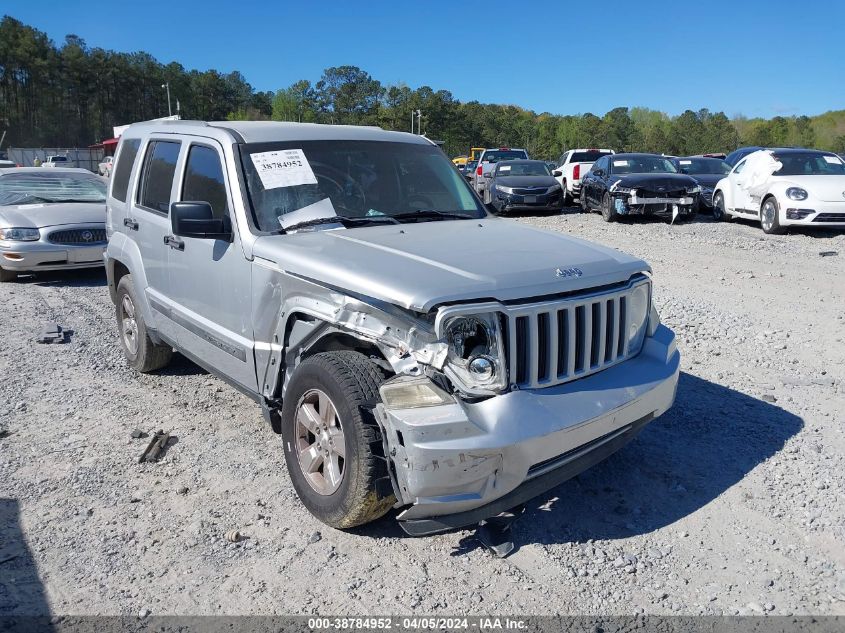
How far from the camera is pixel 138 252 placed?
5191mm

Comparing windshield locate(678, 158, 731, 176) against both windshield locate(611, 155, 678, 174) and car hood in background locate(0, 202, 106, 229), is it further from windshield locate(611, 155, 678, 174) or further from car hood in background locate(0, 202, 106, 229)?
car hood in background locate(0, 202, 106, 229)

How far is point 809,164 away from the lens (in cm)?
1295

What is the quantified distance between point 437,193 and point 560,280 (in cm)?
177

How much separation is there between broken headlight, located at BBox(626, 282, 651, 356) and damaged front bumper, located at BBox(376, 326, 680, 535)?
504 mm

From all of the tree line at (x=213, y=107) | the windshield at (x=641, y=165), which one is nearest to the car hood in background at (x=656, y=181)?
the windshield at (x=641, y=165)

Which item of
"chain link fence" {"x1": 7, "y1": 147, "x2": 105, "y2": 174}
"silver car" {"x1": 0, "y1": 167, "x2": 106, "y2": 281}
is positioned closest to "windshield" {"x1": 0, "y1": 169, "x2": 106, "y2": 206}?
"silver car" {"x1": 0, "y1": 167, "x2": 106, "y2": 281}

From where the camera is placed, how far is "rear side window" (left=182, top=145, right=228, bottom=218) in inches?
161

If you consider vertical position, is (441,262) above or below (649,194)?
below

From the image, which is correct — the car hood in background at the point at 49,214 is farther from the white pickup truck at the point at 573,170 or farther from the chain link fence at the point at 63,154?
the chain link fence at the point at 63,154

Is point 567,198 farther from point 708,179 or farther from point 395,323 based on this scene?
point 395,323

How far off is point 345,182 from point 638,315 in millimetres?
1965

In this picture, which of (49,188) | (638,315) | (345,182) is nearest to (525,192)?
(49,188)

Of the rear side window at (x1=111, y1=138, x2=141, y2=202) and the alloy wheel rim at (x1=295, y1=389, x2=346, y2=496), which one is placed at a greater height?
the rear side window at (x1=111, y1=138, x2=141, y2=202)

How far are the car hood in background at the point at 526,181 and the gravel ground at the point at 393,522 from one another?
37.6ft
